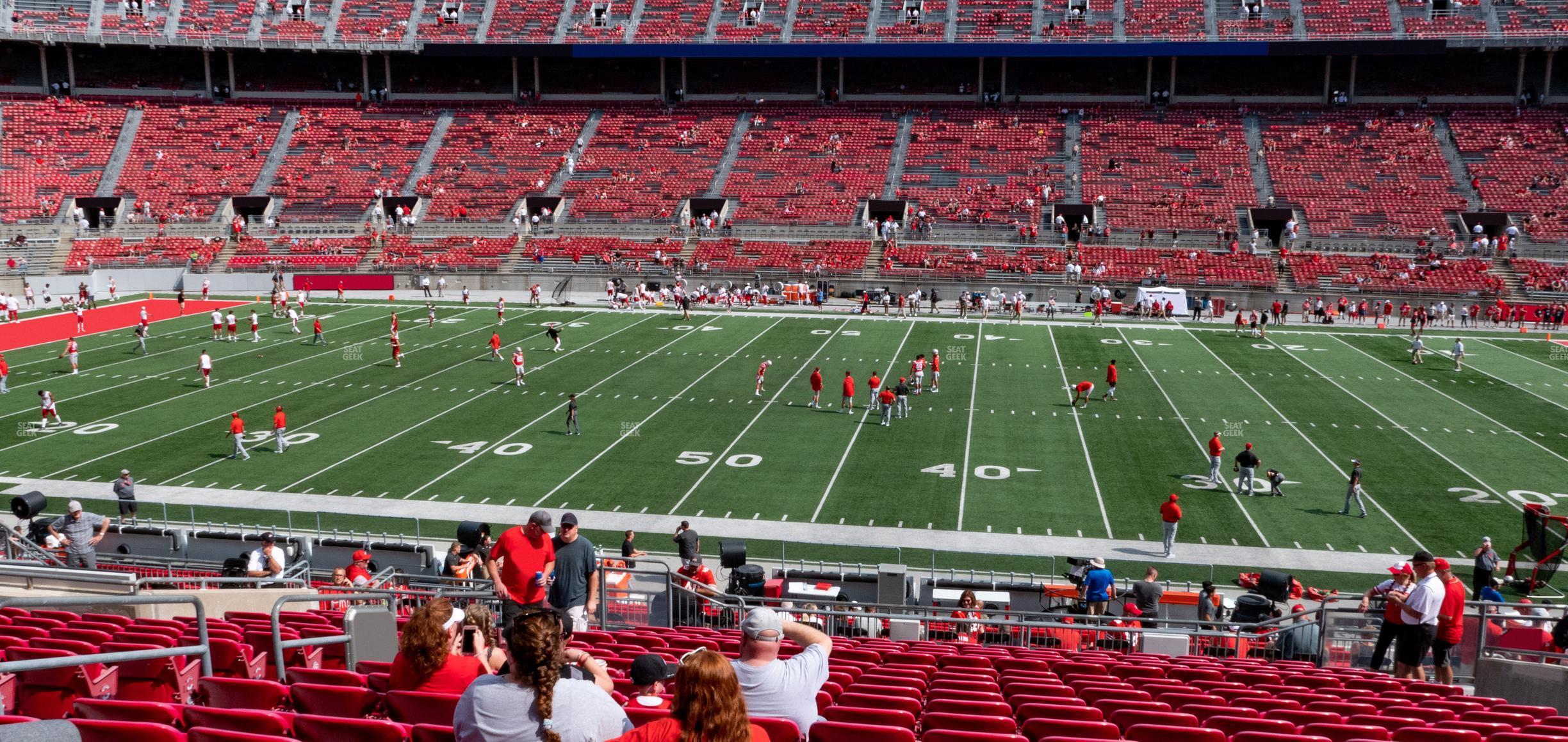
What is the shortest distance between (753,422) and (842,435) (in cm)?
229

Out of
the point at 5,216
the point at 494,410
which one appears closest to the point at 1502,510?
the point at 494,410

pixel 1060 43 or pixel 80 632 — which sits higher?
pixel 1060 43

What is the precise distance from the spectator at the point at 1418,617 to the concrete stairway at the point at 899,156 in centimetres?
4922

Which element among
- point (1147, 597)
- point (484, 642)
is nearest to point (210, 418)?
point (1147, 597)

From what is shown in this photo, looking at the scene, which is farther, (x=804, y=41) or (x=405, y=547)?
(x=804, y=41)

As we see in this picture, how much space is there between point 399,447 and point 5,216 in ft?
145

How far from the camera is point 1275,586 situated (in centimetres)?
1423

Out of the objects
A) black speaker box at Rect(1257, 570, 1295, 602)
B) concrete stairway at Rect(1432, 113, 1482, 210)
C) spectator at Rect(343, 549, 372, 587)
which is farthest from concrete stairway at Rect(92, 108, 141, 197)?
concrete stairway at Rect(1432, 113, 1482, 210)

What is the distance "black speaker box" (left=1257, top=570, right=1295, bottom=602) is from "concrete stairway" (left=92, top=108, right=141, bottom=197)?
61.7 metres

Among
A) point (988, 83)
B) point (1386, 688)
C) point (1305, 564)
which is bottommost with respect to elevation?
point (1305, 564)

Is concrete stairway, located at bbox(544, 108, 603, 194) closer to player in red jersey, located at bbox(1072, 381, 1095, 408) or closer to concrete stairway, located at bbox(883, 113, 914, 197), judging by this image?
concrete stairway, located at bbox(883, 113, 914, 197)

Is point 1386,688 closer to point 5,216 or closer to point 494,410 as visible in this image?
point 494,410

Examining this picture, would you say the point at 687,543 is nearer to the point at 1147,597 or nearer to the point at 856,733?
the point at 1147,597

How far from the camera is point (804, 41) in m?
64.1
